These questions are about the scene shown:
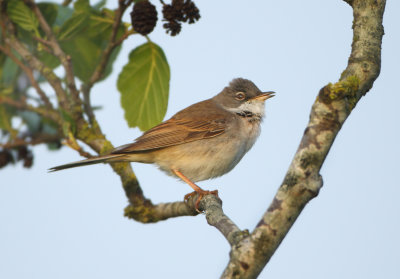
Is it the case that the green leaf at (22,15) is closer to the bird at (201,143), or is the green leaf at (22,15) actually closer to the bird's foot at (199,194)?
the bird at (201,143)

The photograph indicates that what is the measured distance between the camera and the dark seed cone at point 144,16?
4.95 metres

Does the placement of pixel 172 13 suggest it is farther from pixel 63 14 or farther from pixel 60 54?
pixel 63 14

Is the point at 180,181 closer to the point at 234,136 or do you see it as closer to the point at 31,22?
the point at 234,136

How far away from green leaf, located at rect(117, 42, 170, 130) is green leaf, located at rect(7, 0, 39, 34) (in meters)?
1.01

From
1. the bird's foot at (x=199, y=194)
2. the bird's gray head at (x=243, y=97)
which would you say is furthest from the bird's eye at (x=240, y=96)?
the bird's foot at (x=199, y=194)

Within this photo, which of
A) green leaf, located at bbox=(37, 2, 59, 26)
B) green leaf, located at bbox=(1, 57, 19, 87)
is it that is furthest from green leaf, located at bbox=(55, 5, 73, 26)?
green leaf, located at bbox=(1, 57, 19, 87)

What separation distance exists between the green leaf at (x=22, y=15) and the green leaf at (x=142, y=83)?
39.6 inches

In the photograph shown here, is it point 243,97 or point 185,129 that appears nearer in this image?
point 185,129

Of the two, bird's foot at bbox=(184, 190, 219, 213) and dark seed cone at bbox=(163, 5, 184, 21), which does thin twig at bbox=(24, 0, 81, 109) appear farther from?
bird's foot at bbox=(184, 190, 219, 213)

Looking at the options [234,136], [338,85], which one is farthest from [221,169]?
[338,85]

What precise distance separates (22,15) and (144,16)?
133cm

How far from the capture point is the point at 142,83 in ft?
18.2

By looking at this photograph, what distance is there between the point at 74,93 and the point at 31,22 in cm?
88

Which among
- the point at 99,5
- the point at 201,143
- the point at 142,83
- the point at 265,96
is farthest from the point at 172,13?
the point at 265,96
